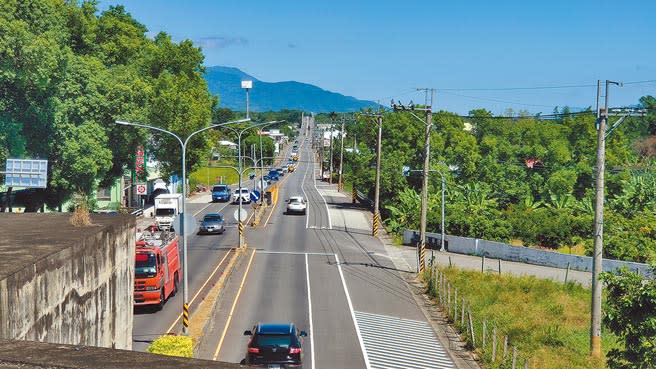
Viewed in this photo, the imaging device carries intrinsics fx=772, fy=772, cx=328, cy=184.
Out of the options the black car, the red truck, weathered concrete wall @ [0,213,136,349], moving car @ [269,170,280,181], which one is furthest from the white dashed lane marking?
moving car @ [269,170,280,181]

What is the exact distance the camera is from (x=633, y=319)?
58.1 feet

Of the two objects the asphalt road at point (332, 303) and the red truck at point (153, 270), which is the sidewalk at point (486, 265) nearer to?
the asphalt road at point (332, 303)

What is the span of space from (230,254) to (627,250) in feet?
79.2

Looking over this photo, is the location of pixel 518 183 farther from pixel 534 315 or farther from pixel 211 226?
pixel 534 315

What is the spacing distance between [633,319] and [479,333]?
9990 mm

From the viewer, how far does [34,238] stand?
18.1 m

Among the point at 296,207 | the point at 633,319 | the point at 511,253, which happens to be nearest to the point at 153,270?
the point at 633,319

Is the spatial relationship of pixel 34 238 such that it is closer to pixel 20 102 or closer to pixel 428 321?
pixel 428 321

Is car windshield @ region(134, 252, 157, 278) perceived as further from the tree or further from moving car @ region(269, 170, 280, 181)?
moving car @ region(269, 170, 280, 181)

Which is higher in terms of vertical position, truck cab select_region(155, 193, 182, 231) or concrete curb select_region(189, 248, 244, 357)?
truck cab select_region(155, 193, 182, 231)

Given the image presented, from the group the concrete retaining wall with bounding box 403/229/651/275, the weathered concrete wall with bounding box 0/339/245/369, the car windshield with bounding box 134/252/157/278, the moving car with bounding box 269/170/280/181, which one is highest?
the weathered concrete wall with bounding box 0/339/245/369

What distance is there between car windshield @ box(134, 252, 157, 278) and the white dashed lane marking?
811 centimetres

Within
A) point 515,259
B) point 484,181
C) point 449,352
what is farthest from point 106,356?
point 484,181

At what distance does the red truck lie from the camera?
2906cm
